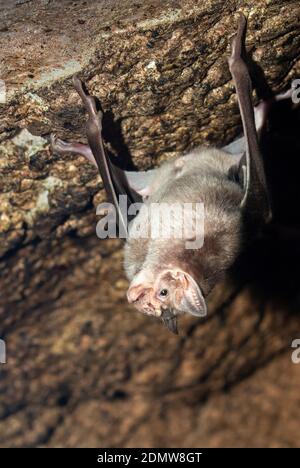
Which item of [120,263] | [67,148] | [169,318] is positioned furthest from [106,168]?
[120,263]

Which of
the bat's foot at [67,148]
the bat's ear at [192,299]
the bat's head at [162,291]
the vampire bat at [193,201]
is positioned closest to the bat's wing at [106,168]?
the vampire bat at [193,201]

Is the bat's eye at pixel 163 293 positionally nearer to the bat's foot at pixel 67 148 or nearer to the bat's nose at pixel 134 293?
the bat's nose at pixel 134 293

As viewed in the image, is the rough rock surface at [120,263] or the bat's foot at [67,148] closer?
the rough rock surface at [120,263]

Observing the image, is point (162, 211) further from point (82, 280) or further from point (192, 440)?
point (192, 440)

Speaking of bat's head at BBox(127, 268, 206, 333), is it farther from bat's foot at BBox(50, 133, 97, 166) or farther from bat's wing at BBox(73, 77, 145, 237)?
bat's foot at BBox(50, 133, 97, 166)

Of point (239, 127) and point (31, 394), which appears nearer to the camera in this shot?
point (239, 127)

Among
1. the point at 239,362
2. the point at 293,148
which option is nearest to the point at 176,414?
the point at 239,362
